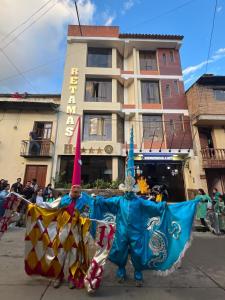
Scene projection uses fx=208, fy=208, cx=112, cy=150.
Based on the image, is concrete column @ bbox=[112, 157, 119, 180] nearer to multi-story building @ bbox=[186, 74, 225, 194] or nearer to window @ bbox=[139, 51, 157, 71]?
multi-story building @ bbox=[186, 74, 225, 194]

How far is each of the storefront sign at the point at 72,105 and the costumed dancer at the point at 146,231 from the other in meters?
11.5

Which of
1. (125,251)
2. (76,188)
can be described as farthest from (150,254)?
(76,188)

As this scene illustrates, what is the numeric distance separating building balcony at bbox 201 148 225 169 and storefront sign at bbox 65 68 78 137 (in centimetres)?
966

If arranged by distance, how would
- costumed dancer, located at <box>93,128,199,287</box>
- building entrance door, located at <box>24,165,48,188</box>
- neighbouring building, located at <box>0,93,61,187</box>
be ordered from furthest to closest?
neighbouring building, located at <box>0,93,61,187</box>, building entrance door, located at <box>24,165,48,188</box>, costumed dancer, located at <box>93,128,199,287</box>

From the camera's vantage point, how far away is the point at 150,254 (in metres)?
3.72

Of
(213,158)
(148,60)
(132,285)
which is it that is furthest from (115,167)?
(132,285)

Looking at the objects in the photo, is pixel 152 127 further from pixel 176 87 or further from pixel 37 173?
pixel 37 173

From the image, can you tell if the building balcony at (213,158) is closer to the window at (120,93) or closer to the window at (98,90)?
the window at (120,93)

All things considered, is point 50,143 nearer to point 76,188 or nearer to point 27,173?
point 27,173

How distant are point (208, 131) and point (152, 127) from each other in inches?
171

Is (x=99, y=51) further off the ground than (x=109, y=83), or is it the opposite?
(x=99, y=51)

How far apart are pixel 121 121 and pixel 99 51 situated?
6.96 meters

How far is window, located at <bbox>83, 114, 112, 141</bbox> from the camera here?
15.4m

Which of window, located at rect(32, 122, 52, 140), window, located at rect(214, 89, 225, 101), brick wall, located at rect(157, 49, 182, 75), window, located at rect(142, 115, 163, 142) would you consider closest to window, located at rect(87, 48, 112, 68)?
brick wall, located at rect(157, 49, 182, 75)
